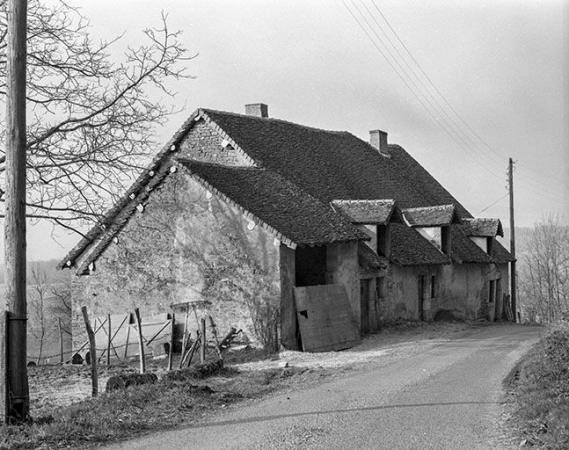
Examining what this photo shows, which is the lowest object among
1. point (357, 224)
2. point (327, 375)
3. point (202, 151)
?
point (327, 375)

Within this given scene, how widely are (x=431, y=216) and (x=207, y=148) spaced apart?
31.4ft

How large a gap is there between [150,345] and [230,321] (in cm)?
246

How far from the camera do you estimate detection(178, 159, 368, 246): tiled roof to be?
19859 millimetres

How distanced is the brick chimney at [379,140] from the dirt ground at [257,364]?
16300mm

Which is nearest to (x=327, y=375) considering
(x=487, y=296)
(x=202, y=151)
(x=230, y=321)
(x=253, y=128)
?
(x=230, y=321)

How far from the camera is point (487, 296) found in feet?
110

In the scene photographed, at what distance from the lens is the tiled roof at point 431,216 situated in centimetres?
2791

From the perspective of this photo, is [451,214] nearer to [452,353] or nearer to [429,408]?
[452,353]

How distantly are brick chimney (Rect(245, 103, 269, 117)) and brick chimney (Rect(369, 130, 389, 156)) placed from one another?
26.9 feet

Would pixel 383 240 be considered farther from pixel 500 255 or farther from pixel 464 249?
pixel 500 255

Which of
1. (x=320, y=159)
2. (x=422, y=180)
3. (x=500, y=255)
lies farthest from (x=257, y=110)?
(x=500, y=255)

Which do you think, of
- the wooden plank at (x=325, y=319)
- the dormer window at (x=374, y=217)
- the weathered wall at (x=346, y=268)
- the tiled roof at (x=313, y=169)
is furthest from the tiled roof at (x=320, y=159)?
the wooden plank at (x=325, y=319)

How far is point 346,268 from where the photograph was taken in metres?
Result: 21.7

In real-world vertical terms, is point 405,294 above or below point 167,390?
above
